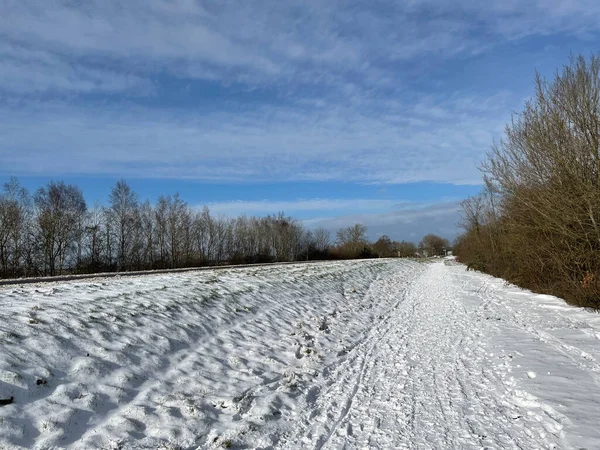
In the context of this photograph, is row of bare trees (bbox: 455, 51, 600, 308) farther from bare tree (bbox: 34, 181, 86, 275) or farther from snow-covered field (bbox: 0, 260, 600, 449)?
bare tree (bbox: 34, 181, 86, 275)

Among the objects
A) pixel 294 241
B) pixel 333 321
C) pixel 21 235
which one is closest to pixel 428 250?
pixel 294 241

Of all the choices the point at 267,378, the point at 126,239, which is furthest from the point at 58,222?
the point at 267,378

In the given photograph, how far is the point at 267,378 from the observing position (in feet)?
21.8

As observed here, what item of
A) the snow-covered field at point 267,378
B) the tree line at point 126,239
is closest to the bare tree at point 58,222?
the tree line at point 126,239

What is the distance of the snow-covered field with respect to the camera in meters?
4.48

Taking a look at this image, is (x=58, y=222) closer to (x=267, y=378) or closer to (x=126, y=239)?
(x=126, y=239)

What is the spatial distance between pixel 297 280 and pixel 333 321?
211 inches

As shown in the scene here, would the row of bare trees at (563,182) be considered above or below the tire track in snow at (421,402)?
above

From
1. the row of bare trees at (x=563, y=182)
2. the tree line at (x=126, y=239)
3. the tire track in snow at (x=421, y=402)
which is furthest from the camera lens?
the tree line at (x=126, y=239)

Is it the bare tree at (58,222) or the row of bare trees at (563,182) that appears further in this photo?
the bare tree at (58,222)

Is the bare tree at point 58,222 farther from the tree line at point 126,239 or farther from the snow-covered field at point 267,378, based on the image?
the snow-covered field at point 267,378

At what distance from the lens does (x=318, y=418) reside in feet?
16.9

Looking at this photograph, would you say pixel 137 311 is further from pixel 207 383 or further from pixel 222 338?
pixel 207 383

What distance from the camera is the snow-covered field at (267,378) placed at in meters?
4.48
